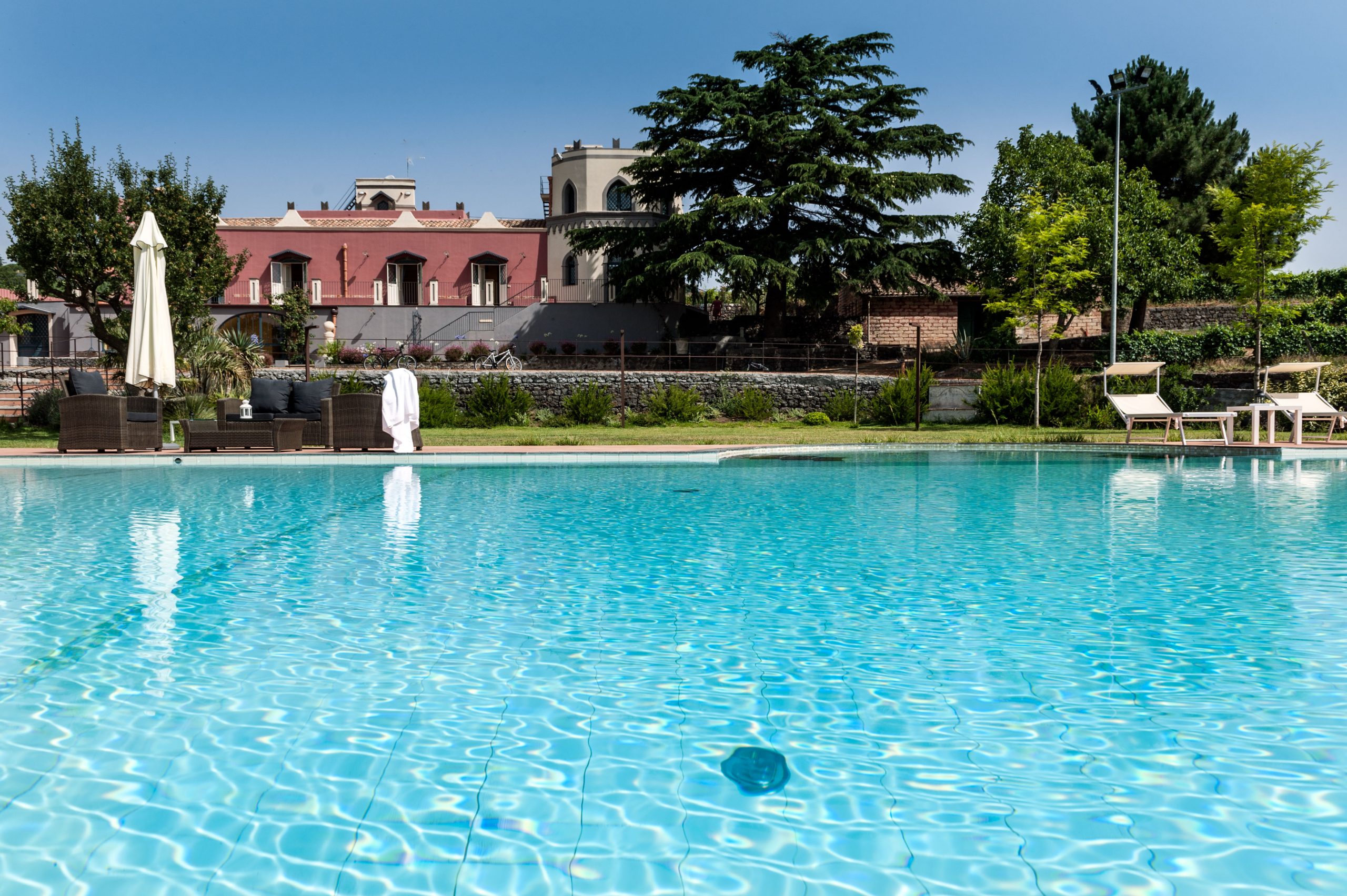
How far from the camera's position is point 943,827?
268 cm

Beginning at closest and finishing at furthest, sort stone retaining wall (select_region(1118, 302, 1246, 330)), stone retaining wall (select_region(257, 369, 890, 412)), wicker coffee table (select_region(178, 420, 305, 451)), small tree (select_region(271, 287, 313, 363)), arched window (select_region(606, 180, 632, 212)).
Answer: wicker coffee table (select_region(178, 420, 305, 451))
stone retaining wall (select_region(257, 369, 890, 412))
stone retaining wall (select_region(1118, 302, 1246, 330))
small tree (select_region(271, 287, 313, 363))
arched window (select_region(606, 180, 632, 212))

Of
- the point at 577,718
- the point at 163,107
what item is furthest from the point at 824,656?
the point at 163,107

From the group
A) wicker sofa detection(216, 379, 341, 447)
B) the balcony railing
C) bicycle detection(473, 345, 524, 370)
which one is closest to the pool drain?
wicker sofa detection(216, 379, 341, 447)

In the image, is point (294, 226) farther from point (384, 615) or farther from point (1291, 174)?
point (384, 615)

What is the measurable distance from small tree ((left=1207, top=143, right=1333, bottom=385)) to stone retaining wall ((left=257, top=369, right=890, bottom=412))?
32.3ft

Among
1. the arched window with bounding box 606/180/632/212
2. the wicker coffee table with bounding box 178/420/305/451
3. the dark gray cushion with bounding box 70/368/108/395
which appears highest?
the arched window with bounding box 606/180/632/212

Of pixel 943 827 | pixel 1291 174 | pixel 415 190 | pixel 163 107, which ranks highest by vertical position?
pixel 415 190

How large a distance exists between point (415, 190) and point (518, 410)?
33249 mm

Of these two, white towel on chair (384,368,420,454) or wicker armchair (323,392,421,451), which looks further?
wicker armchair (323,392,421,451)

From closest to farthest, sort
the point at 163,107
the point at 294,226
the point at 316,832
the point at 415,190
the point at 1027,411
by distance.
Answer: the point at 316,832 < the point at 1027,411 < the point at 163,107 < the point at 294,226 < the point at 415,190

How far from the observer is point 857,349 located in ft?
90.8

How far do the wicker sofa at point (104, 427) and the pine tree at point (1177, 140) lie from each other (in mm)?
35053

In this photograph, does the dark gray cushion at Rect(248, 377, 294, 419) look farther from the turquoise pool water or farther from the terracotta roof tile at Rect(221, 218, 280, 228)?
the terracotta roof tile at Rect(221, 218, 280, 228)

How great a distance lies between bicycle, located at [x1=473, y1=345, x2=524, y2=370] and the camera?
28.6 metres
